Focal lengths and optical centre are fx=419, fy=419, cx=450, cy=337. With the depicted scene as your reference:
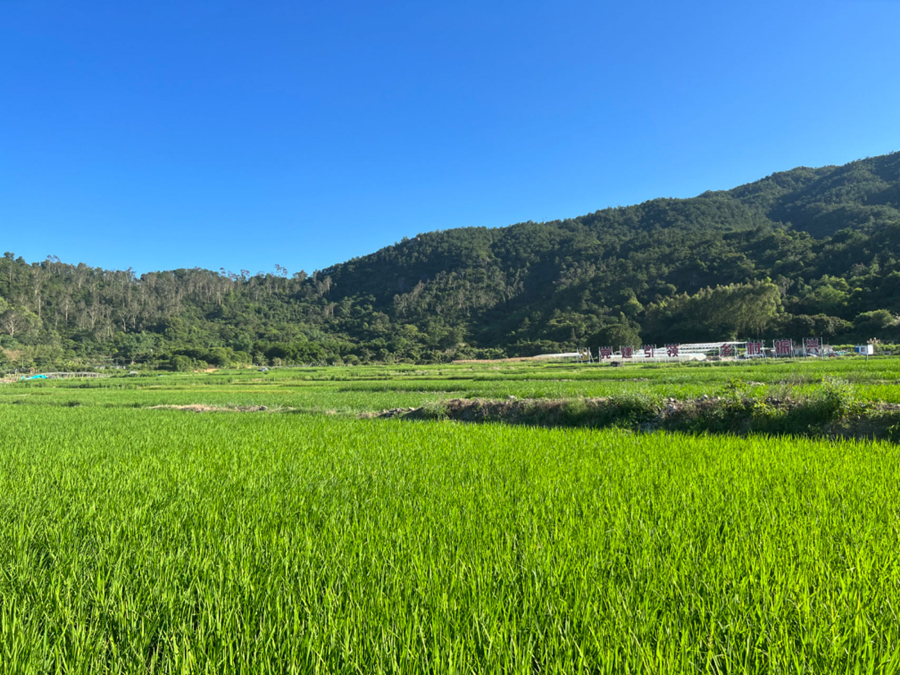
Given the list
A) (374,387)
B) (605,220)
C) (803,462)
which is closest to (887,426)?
(803,462)

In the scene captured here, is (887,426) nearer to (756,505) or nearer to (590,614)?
(756,505)

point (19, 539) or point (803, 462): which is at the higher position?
point (19, 539)

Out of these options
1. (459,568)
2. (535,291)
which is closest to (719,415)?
(459,568)

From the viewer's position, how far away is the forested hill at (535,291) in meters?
55.2

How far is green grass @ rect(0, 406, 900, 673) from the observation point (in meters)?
1.45

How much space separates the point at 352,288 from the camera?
4783 inches

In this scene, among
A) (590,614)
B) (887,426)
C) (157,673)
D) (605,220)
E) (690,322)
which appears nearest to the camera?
Result: (157,673)

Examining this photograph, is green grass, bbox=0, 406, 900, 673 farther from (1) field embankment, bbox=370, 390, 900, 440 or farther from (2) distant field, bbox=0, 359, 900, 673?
(1) field embankment, bbox=370, 390, 900, 440

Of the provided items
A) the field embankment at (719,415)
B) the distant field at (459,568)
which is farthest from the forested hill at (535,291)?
the distant field at (459,568)

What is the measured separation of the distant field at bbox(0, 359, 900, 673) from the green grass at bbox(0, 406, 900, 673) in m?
0.02

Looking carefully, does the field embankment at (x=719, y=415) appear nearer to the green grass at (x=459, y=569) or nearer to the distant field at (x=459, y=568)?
the distant field at (x=459, y=568)

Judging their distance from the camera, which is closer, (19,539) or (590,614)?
(590,614)

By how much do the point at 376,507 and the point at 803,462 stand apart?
438 cm

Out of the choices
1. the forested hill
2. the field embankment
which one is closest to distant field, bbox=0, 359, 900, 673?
the field embankment
